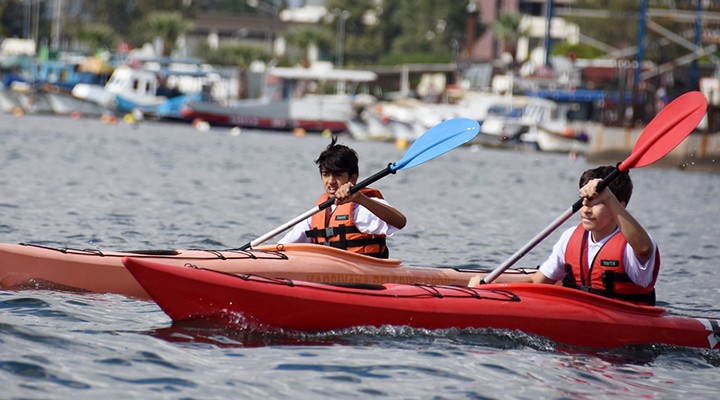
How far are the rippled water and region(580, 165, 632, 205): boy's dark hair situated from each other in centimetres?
93

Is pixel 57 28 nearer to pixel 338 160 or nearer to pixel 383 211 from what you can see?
pixel 338 160

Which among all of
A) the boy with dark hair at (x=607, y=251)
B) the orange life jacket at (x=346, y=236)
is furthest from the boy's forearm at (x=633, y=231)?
the orange life jacket at (x=346, y=236)

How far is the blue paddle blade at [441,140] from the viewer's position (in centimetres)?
888

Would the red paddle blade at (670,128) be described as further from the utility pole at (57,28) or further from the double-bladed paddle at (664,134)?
the utility pole at (57,28)

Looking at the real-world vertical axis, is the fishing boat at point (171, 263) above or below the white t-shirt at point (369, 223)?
below

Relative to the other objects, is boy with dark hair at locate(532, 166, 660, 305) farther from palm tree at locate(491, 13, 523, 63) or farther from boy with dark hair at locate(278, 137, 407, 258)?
palm tree at locate(491, 13, 523, 63)

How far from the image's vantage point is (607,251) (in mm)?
6613

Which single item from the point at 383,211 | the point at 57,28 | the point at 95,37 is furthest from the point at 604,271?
the point at 57,28

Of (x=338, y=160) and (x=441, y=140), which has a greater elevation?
(x=441, y=140)

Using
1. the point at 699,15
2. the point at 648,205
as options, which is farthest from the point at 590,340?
the point at 699,15

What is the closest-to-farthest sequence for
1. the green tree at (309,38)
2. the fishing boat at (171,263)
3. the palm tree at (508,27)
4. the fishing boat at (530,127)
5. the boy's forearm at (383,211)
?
1. the boy's forearm at (383,211)
2. the fishing boat at (171,263)
3. the fishing boat at (530,127)
4. the palm tree at (508,27)
5. the green tree at (309,38)

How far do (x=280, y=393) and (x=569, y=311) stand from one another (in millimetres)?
2048

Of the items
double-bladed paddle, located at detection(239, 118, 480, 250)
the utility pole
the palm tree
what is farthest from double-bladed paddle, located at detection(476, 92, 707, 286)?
the palm tree

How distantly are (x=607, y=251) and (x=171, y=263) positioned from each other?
2789mm
